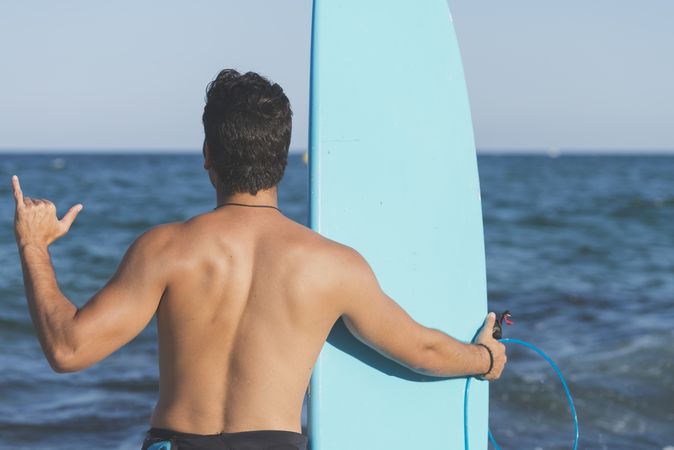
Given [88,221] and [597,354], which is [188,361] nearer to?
[597,354]

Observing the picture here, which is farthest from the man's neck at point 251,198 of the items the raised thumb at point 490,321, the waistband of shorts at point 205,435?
the raised thumb at point 490,321

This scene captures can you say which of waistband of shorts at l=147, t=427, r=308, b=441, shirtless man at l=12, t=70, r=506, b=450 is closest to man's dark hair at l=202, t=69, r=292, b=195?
shirtless man at l=12, t=70, r=506, b=450

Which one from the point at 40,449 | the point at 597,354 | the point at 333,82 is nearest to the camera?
the point at 333,82

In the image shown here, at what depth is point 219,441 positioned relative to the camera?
6.19 ft

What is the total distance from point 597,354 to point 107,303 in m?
5.21

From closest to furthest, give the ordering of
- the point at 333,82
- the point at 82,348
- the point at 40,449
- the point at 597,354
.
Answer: the point at 82,348 < the point at 333,82 < the point at 40,449 < the point at 597,354

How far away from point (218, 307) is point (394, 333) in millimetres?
501

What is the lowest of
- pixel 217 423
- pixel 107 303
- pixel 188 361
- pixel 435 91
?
→ pixel 217 423

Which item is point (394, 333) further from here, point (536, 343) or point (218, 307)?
point (536, 343)

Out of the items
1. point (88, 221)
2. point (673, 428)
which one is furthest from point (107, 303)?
point (88, 221)

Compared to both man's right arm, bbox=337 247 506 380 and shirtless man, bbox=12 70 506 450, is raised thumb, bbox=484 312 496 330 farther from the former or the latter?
shirtless man, bbox=12 70 506 450

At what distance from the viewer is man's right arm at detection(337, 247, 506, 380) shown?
6.47 feet

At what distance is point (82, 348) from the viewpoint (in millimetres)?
1810

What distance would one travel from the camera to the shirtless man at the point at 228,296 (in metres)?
1.83
